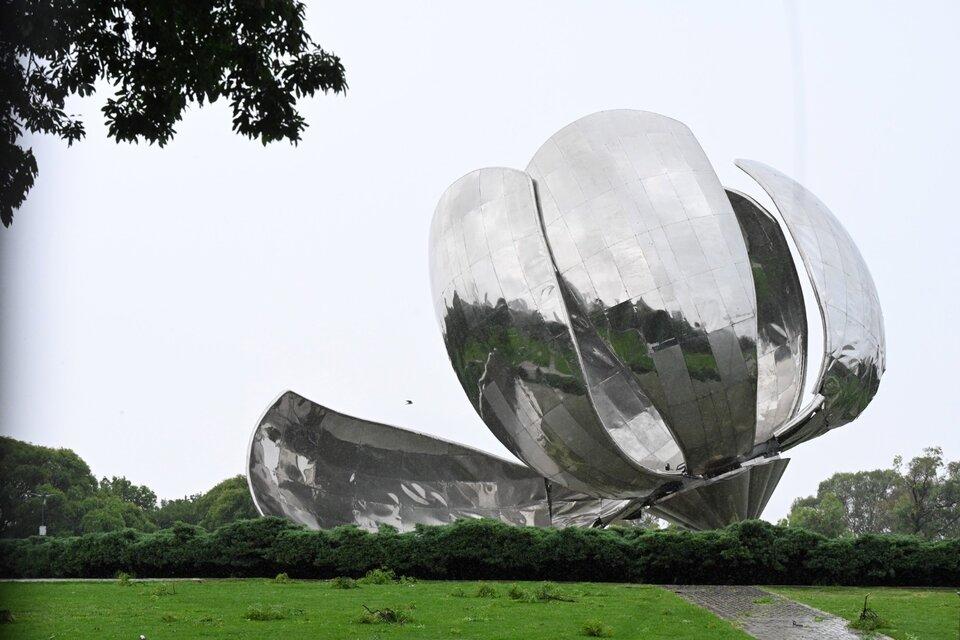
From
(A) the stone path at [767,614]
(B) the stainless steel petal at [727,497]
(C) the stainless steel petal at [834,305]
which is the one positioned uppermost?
(C) the stainless steel petal at [834,305]

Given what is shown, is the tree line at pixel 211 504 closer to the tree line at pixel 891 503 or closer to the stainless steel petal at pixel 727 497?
the tree line at pixel 891 503

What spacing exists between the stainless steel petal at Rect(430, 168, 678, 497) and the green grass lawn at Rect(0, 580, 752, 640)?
101 inches

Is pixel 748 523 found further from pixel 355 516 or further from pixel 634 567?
pixel 355 516

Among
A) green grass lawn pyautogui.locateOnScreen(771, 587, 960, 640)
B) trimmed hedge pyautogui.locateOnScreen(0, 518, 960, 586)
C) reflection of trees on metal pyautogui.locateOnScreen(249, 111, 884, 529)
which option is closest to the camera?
green grass lawn pyautogui.locateOnScreen(771, 587, 960, 640)

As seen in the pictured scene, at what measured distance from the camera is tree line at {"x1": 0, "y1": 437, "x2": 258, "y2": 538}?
4244 cm

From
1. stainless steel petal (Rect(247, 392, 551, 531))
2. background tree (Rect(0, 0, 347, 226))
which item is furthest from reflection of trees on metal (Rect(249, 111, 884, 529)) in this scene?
background tree (Rect(0, 0, 347, 226))

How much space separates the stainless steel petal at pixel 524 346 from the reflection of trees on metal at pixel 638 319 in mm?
30

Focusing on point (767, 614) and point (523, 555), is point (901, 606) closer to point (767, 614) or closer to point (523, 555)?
point (767, 614)

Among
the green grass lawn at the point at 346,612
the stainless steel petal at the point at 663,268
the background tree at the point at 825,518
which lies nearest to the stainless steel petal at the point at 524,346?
the stainless steel petal at the point at 663,268

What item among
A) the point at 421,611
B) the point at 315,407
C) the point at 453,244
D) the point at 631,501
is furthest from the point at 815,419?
the point at 315,407

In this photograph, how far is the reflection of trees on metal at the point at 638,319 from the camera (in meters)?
16.6

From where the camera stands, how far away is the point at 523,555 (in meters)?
17.0

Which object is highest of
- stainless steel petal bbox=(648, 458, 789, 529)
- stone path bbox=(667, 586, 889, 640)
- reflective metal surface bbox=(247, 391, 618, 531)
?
reflective metal surface bbox=(247, 391, 618, 531)

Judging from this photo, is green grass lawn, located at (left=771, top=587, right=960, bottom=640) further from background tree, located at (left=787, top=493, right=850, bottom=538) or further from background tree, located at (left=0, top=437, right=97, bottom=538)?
background tree, located at (left=787, top=493, right=850, bottom=538)
